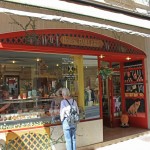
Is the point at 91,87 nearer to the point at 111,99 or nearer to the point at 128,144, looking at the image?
the point at 128,144

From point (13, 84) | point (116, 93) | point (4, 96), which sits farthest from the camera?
point (116, 93)

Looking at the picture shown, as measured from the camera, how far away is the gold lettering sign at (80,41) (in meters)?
7.58

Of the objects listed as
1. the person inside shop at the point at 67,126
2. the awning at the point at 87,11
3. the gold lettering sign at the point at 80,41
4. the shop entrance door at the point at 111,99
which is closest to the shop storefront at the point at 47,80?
the gold lettering sign at the point at 80,41

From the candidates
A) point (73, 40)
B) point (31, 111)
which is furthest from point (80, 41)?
point (31, 111)

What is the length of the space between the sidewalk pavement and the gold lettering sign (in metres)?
2.84

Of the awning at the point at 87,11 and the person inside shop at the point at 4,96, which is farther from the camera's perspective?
the person inside shop at the point at 4,96

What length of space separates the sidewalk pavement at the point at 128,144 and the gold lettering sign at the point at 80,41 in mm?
2843

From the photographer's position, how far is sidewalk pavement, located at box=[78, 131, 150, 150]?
8.10 meters

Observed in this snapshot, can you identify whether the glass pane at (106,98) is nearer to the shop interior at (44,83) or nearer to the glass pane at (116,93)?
the glass pane at (116,93)

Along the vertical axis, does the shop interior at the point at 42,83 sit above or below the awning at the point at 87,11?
below

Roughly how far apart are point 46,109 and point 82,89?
1.28 m

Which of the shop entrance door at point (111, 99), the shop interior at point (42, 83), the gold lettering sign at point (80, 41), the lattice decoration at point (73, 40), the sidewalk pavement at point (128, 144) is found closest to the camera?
the lattice decoration at point (73, 40)

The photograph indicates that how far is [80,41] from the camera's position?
313 inches

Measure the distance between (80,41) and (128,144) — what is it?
3.36 m
